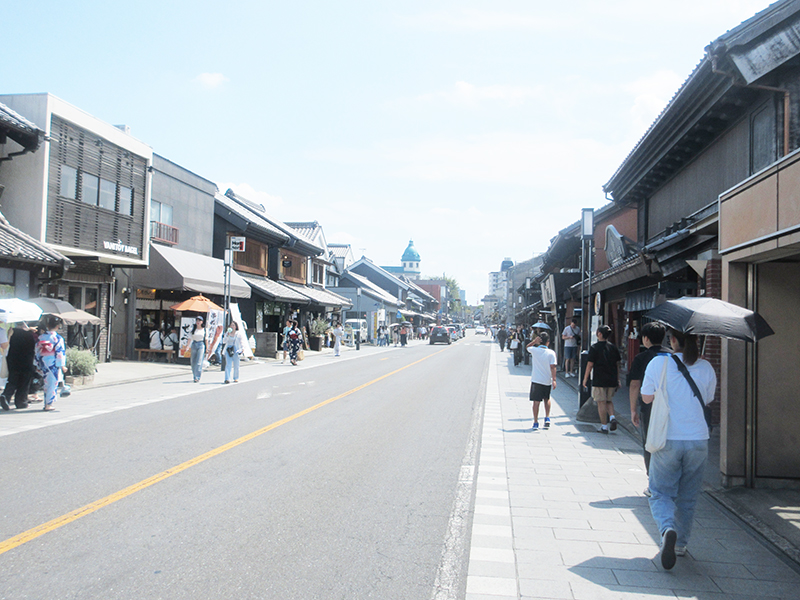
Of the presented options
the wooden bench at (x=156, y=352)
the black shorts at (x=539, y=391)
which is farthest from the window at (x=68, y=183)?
the black shorts at (x=539, y=391)

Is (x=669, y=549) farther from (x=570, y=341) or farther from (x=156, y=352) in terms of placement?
(x=156, y=352)

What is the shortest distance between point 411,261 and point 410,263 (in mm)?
884

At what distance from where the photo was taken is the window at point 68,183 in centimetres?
1877

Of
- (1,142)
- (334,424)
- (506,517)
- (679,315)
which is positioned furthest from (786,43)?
(1,142)

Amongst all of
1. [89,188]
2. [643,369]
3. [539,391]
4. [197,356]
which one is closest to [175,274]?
[89,188]

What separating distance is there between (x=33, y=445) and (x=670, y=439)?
318 inches

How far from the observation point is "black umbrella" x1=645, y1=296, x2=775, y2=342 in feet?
16.4

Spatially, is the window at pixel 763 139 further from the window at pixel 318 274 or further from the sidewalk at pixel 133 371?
the window at pixel 318 274

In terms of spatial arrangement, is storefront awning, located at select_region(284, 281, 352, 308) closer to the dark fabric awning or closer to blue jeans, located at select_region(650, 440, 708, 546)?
the dark fabric awning

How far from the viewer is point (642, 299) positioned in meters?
14.9

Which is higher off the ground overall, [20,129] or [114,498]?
[20,129]

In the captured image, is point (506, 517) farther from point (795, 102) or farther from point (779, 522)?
point (795, 102)

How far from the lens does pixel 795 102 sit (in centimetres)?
943

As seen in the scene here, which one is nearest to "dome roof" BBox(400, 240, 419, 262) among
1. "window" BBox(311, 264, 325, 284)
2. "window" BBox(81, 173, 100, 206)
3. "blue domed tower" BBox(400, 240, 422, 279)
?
"blue domed tower" BBox(400, 240, 422, 279)
